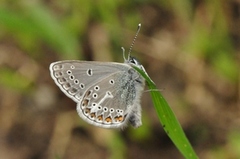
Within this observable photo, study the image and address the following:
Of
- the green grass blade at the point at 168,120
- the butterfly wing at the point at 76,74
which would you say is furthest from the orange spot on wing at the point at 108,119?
the green grass blade at the point at 168,120

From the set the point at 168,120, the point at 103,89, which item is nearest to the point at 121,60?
the point at 103,89

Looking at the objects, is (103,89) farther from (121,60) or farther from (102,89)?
(121,60)

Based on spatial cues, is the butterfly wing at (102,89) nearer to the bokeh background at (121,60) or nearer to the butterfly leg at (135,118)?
the butterfly leg at (135,118)

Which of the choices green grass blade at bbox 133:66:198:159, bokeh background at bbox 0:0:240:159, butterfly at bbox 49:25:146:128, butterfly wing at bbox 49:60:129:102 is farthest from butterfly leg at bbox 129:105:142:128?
bokeh background at bbox 0:0:240:159

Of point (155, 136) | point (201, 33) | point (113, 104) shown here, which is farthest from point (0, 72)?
point (113, 104)

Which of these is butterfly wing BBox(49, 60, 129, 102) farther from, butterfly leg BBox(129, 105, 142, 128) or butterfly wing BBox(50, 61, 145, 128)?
butterfly leg BBox(129, 105, 142, 128)
